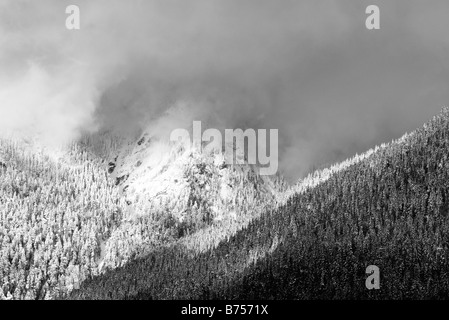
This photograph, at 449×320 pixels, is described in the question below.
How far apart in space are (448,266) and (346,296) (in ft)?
110
